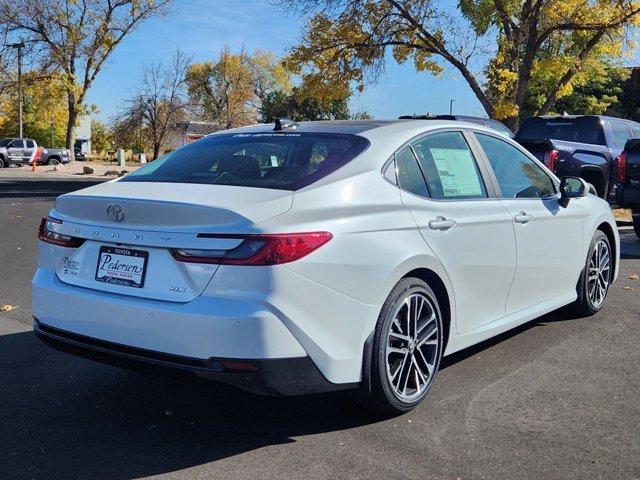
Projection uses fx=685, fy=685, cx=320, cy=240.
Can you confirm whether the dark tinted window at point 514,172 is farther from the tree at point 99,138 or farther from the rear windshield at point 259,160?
the tree at point 99,138

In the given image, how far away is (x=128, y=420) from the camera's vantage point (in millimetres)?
3773

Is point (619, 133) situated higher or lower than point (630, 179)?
higher

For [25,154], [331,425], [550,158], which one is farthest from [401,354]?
[25,154]

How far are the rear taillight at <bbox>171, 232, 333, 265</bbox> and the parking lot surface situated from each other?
0.63m

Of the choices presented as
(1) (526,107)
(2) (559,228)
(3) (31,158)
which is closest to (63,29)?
(3) (31,158)

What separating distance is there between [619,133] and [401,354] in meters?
12.4

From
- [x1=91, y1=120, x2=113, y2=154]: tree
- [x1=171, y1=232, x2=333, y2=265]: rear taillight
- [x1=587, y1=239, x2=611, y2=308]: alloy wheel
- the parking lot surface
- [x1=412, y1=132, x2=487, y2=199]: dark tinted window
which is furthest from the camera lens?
[x1=91, y1=120, x2=113, y2=154]: tree

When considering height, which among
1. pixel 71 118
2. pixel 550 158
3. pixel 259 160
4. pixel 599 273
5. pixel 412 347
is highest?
pixel 71 118

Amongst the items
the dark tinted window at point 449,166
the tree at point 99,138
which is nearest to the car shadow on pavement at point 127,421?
the dark tinted window at point 449,166

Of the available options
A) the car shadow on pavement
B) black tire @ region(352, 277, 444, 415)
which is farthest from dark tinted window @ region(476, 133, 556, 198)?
the car shadow on pavement

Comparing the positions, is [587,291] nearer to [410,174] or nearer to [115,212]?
[410,174]

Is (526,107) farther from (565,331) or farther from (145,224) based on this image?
(145,224)

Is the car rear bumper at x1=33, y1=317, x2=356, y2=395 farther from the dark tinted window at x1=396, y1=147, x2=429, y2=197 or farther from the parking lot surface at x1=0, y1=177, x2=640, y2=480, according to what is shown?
the dark tinted window at x1=396, y1=147, x2=429, y2=197

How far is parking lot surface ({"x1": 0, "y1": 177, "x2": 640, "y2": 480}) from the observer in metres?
3.21
